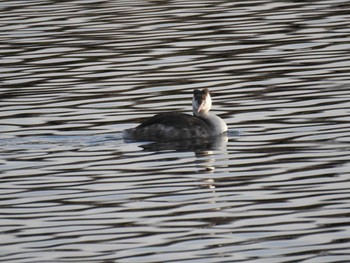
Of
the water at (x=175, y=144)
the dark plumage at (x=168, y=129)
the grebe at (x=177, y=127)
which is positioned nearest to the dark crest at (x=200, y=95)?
the grebe at (x=177, y=127)

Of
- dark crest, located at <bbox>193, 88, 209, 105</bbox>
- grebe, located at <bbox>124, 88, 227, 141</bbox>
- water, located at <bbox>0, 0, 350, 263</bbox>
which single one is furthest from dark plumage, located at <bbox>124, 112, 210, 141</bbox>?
dark crest, located at <bbox>193, 88, 209, 105</bbox>

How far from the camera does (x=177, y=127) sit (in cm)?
1986

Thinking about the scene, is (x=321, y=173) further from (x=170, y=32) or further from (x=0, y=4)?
(x=0, y=4)

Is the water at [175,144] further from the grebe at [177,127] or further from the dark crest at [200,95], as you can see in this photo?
the dark crest at [200,95]

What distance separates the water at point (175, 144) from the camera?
1355cm

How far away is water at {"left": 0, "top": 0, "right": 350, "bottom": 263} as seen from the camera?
1355cm

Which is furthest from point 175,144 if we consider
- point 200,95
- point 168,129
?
point 200,95

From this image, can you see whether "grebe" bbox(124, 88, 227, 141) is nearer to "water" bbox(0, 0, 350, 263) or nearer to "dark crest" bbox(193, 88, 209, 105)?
"dark crest" bbox(193, 88, 209, 105)

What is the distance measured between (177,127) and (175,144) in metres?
0.36

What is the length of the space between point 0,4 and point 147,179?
60.4 feet

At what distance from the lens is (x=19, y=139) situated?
19328 millimetres

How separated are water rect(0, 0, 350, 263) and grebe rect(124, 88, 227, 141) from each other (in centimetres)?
19

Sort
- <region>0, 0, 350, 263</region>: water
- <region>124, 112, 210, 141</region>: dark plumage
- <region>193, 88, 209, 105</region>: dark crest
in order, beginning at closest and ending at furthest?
<region>0, 0, 350, 263</region>: water → <region>124, 112, 210, 141</region>: dark plumage → <region>193, 88, 209, 105</region>: dark crest

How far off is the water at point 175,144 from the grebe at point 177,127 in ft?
0.64
